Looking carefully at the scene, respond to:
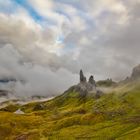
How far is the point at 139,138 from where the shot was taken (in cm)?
19325

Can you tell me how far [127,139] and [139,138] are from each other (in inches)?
291

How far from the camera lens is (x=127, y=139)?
197000 millimetres
